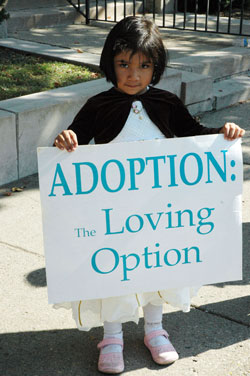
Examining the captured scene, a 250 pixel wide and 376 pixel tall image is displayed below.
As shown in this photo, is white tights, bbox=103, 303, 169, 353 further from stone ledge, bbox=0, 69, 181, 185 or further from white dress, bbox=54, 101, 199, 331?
stone ledge, bbox=0, 69, 181, 185

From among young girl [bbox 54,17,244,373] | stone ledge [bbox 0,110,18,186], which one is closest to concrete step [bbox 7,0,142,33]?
stone ledge [bbox 0,110,18,186]

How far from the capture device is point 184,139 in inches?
94.2

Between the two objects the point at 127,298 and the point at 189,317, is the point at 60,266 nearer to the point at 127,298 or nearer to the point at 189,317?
the point at 127,298

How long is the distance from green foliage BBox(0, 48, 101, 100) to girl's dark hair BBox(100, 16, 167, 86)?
283cm

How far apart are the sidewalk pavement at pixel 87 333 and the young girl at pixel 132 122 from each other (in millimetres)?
85

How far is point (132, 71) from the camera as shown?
2385 mm

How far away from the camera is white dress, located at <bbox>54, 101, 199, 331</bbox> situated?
2.49 meters

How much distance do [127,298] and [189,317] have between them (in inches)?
20.2

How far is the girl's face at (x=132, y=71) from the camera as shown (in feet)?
7.77

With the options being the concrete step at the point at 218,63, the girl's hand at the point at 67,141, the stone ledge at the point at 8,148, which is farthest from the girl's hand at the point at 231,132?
the concrete step at the point at 218,63

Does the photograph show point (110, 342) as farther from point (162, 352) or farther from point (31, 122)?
point (31, 122)

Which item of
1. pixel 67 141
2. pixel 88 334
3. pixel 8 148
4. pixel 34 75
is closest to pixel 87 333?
→ pixel 88 334

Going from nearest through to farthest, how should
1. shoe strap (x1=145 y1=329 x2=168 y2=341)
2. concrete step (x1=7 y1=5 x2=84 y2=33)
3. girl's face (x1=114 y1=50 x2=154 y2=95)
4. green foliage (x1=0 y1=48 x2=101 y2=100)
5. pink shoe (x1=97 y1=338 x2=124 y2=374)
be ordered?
girl's face (x1=114 y1=50 x2=154 y2=95)
pink shoe (x1=97 y1=338 x2=124 y2=374)
shoe strap (x1=145 y1=329 x2=168 y2=341)
green foliage (x1=0 y1=48 x2=101 y2=100)
concrete step (x1=7 y1=5 x2=84 y2=33)

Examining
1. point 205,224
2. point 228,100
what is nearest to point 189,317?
point 205,224
